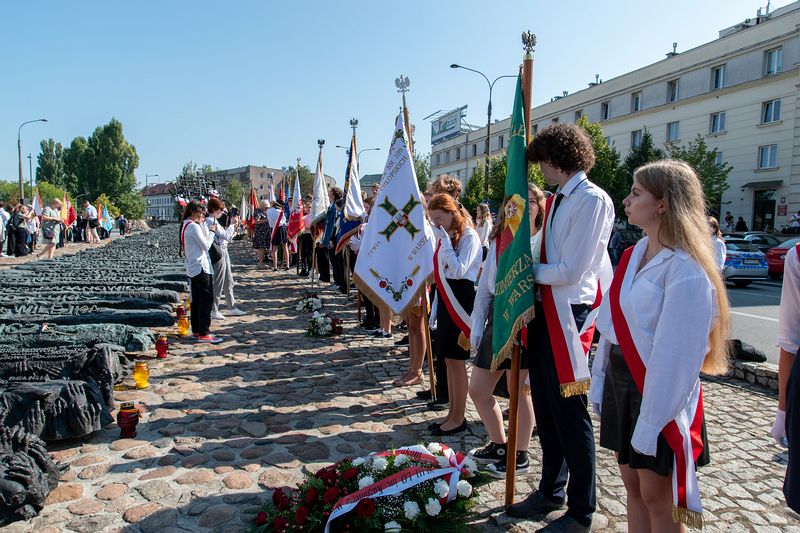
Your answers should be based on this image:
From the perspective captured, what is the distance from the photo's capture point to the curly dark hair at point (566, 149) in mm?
2955

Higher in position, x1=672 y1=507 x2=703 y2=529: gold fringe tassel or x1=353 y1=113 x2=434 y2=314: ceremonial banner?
x1=353 y1=113 x2=434 y2=314: ceremonial banner

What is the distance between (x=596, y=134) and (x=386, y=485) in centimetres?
3547

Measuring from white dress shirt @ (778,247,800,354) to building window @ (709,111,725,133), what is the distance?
37768 millimetres

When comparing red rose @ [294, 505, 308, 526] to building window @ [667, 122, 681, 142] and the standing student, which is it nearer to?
the standing student

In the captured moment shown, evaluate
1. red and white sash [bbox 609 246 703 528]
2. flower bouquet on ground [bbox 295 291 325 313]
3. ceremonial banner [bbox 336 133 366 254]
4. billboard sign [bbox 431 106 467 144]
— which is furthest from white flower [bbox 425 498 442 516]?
billboard sign [bbox 431 106 467 144]

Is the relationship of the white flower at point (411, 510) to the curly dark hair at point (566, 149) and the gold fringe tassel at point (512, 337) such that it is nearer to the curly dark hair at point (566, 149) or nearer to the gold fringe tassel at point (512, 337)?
the gold fringe tassel at point (512, 337)

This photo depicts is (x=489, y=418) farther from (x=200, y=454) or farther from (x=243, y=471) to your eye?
(x=200, y=454)

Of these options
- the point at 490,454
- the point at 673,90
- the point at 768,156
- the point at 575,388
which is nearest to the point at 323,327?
the point at 490,454

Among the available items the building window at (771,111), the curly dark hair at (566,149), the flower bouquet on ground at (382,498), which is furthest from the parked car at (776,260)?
the building window at (771,111)

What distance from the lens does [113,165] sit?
75.1 metres

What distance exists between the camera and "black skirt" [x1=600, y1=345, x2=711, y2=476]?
86.2 inches

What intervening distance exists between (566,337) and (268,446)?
261cm

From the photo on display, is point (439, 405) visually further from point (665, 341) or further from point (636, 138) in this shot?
point (636, 138)

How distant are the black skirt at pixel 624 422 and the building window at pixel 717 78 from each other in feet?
127
